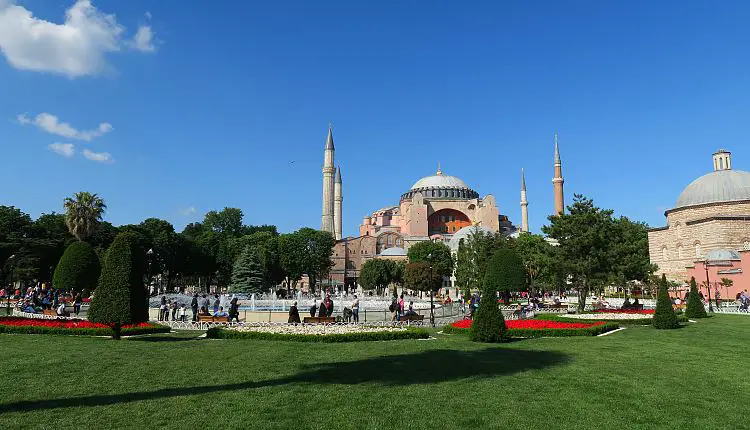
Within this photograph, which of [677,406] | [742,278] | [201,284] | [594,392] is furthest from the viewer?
[201,284]

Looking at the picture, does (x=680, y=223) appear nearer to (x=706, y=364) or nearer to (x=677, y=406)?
(x=706, y=364)

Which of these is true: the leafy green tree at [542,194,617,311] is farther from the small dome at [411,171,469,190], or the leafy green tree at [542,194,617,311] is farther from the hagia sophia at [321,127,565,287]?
the small dome at [411,171,469,190]

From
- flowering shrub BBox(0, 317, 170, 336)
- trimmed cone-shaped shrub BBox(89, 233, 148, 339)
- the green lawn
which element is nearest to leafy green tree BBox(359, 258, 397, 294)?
flowering shrub BBox(0, 317, 170, 336)

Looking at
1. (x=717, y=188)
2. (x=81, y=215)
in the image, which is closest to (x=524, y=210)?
(x=717, y=188)

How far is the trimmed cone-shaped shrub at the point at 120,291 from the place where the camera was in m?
11.5

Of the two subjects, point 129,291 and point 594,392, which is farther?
point 129,291

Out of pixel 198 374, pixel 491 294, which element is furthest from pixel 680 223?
pixel 198 374

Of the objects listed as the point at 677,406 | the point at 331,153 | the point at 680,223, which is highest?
the point at 331,153

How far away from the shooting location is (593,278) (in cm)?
2214

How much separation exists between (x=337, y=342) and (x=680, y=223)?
118 ft

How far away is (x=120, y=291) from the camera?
1161 centimetres

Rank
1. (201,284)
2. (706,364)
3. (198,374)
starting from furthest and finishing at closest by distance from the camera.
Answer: (201,284)
(706,364)
(198,374)

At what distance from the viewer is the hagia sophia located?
67.2 meters

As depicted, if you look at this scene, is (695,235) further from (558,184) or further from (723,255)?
(558,184)
